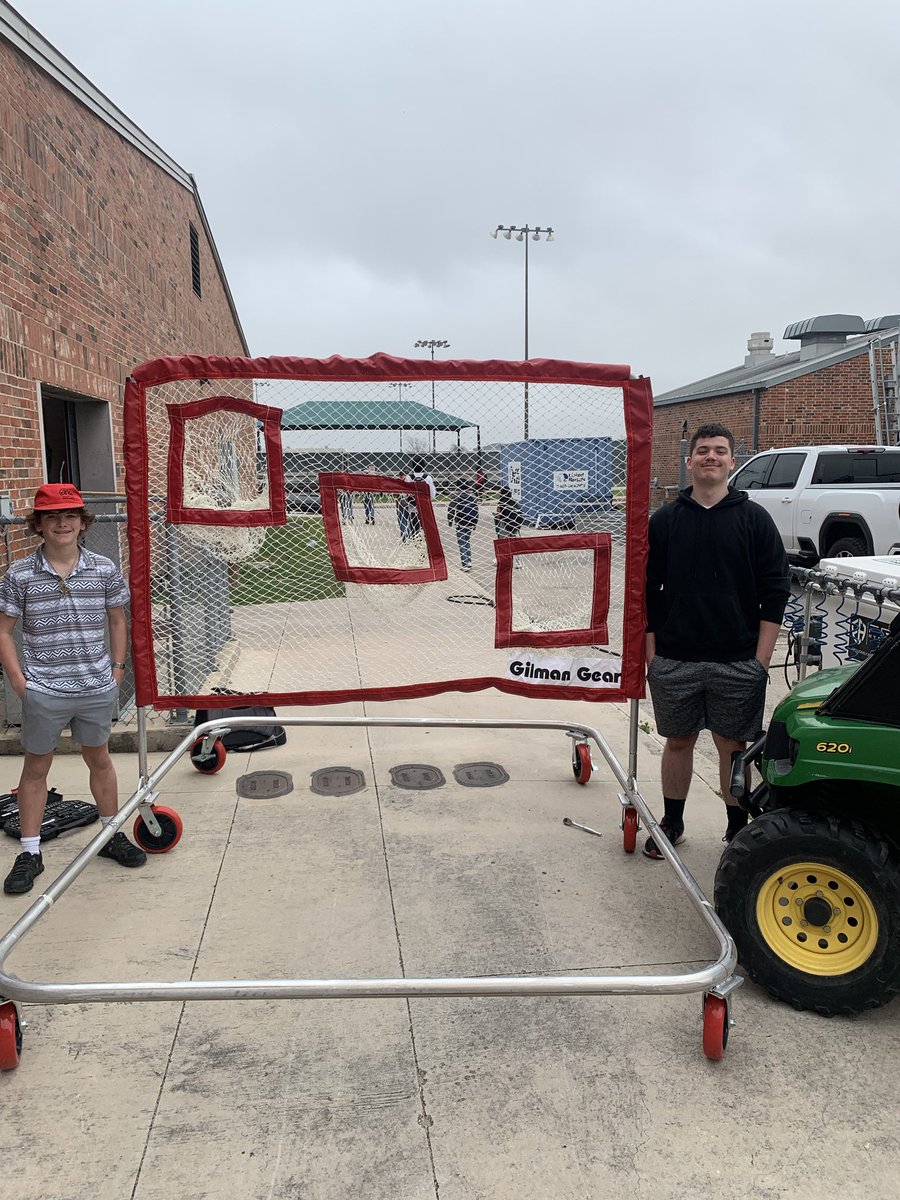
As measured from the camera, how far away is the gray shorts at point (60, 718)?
11.4 feet

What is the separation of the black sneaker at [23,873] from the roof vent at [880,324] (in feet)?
88.8

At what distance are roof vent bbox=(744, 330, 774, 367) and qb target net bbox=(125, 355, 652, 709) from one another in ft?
95.2

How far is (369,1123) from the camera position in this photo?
2.34 meters

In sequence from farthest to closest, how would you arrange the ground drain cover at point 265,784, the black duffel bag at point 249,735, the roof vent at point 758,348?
the roof vent at point 758,348, the black duffel bag at point 249,735, the ground drain cover at point 265,784

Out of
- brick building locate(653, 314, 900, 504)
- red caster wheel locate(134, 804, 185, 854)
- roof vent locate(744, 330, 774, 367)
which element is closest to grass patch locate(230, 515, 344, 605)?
red caster wheel locate(134, 804, 185, 854)

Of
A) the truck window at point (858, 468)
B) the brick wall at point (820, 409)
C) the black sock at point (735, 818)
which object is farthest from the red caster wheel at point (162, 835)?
the brick wall at point (820, 409)

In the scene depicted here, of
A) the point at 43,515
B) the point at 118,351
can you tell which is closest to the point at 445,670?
the point at 43,515

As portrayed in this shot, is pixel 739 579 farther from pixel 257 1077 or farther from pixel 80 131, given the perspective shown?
pixel 80 131

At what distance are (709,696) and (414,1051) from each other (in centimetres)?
195

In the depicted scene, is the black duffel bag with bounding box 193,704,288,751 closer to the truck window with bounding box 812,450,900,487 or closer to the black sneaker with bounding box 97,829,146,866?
the black sneaker with bounding box 97,829,146,866

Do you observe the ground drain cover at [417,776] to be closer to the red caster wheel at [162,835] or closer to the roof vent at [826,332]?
the red caster wheel at [162,835]

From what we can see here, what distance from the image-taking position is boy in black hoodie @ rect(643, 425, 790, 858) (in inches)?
140

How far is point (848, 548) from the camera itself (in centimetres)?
1164

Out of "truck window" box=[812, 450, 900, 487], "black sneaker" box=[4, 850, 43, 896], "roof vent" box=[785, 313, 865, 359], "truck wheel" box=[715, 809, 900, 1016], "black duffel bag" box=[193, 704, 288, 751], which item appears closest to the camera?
"truck wheel" box=[715, 809, 900, 1016]
